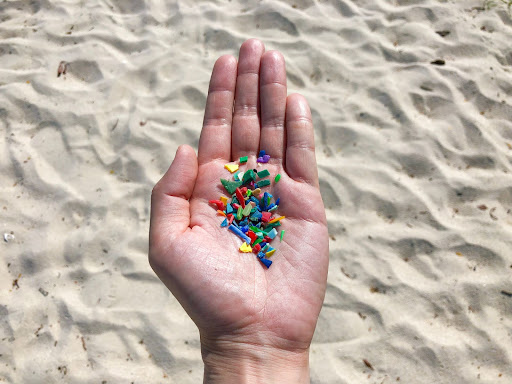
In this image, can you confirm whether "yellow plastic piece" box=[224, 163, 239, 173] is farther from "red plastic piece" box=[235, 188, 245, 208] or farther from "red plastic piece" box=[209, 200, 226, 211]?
"red plastic piece" box=[209, 200, 226, 211]

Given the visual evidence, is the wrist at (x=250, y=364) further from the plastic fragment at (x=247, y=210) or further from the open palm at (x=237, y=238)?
the plastic fragment at (x=247, y=210)

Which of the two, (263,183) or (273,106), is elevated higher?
(273,106)

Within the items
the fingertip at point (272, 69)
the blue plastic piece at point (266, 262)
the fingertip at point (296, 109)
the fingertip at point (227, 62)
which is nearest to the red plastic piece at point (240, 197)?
the blue plastic piece at point (266, 262)

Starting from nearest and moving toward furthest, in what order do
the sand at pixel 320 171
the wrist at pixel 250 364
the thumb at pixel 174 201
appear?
1. the wrist at pixel 250 364
2. the thumb at pixel 174 201
3. the sand at pixel 320 171

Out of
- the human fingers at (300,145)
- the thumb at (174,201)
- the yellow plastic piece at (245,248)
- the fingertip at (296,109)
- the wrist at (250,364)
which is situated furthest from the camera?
the fingertip at (296,109)

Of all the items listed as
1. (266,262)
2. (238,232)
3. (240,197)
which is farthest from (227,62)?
(266,262)

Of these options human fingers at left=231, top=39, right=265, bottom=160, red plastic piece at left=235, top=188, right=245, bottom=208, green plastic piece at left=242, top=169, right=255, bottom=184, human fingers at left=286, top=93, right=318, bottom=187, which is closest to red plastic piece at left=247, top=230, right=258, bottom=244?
red plastic piece at left=235, top=188, right=245, bottom=208

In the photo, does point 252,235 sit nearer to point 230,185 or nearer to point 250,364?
point 230,185
